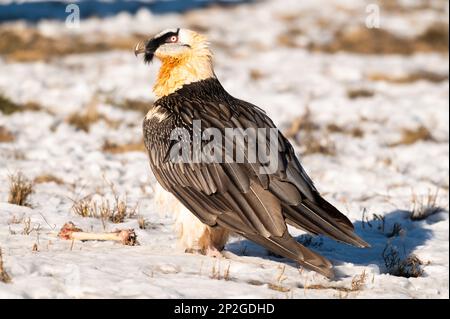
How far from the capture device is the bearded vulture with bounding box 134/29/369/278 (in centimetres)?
533

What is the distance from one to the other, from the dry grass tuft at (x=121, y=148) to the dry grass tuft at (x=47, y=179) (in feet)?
6.42

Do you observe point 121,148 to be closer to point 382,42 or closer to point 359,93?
point 359,93

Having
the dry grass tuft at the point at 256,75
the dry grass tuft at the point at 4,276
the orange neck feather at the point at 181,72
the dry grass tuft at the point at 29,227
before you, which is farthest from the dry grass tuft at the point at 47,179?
the dry grass tuft at the point at 256,75

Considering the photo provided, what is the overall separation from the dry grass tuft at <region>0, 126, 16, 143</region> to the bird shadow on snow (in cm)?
532

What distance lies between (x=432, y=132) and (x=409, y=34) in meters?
12.3

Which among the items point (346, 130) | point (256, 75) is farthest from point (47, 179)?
point (256, 75)

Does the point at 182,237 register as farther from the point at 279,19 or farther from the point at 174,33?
the point at 279,19

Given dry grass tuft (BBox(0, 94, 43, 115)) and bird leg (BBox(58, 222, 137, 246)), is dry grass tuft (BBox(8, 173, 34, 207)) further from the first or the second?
dry grass tuft (BBox(0, 94, 43, 115))

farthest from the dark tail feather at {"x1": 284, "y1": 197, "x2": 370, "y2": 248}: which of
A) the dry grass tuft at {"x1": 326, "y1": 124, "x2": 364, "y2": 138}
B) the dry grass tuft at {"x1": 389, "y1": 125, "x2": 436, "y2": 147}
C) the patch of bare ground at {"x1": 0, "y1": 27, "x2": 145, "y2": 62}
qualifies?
the patch of bare ground at {"x1": 0, "y1": 27, "x2": 145, "y2": 62}

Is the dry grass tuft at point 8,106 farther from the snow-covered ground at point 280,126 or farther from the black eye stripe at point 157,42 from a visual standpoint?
the black eye stripe at point 157,42
